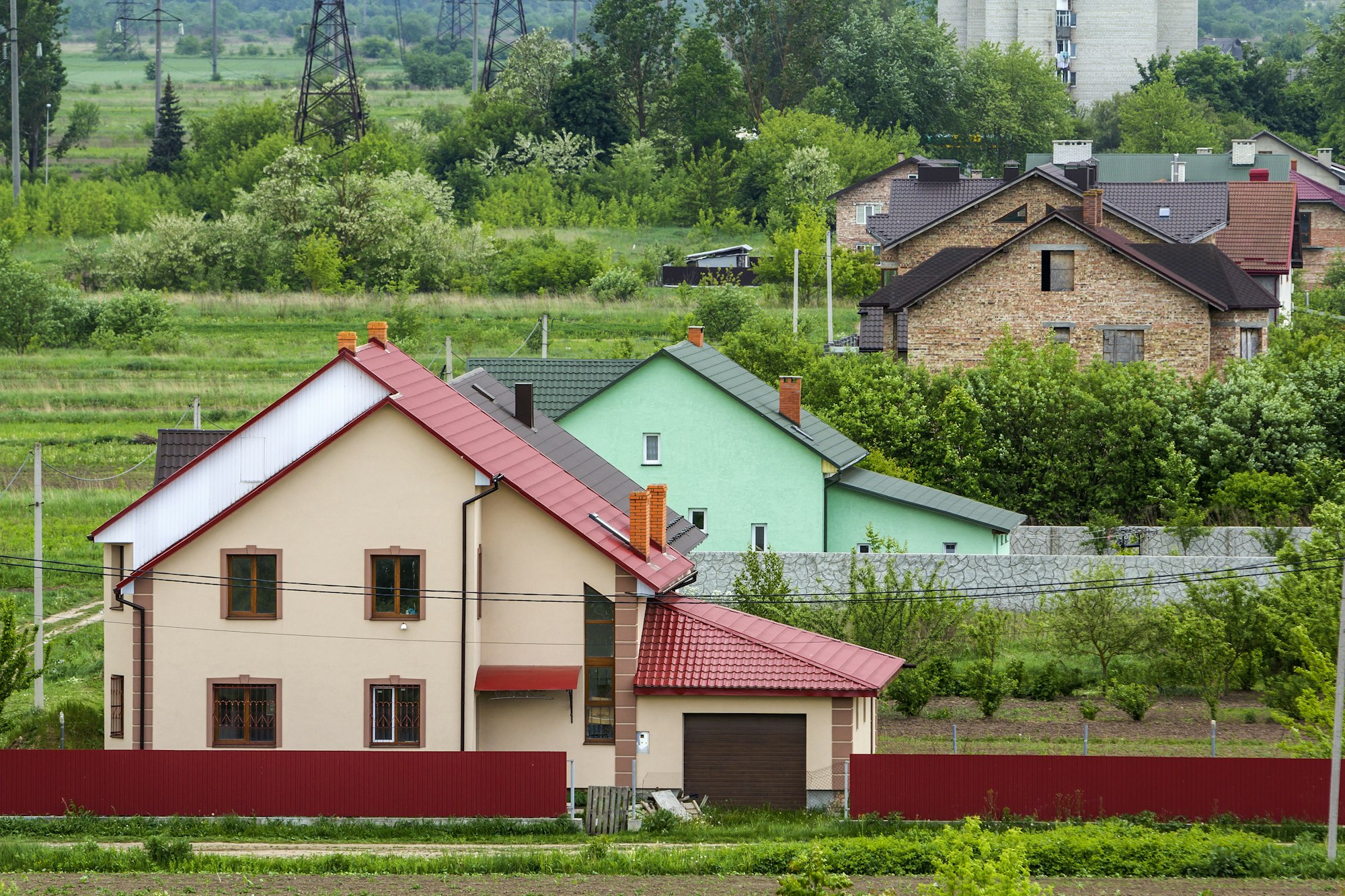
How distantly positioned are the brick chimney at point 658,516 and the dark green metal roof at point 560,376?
41.3 ft

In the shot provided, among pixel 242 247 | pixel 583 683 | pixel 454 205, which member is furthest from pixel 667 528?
pixel 454 205

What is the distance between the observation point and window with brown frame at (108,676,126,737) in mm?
31062

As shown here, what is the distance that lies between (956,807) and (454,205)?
278 feet

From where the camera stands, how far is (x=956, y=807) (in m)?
28.1

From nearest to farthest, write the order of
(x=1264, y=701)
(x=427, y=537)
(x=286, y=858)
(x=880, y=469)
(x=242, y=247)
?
(x=286, y=858), (x=427, y=537), (x=1264, y=701), (x=880, y=469), (x=242, y=247)

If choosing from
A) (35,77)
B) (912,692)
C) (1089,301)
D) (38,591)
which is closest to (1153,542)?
(1089,301)

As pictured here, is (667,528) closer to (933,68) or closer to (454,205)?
(454,205)

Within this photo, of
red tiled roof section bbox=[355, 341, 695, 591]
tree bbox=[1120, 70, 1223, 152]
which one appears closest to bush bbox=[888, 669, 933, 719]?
red tiled roof section bbox=[355, 341, 695, 591]

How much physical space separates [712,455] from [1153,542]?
41.1ft

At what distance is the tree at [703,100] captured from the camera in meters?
118

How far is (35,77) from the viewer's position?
368 ft

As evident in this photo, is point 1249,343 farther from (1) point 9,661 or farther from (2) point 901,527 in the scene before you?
(1) point 9,661

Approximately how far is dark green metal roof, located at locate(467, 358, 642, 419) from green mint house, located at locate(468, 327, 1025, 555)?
37mm

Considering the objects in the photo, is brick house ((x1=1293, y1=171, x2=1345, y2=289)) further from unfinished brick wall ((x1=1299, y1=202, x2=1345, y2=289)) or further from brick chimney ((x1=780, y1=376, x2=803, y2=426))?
brick chimney ((x1=780, y1=376, x2=803, y2=426))
